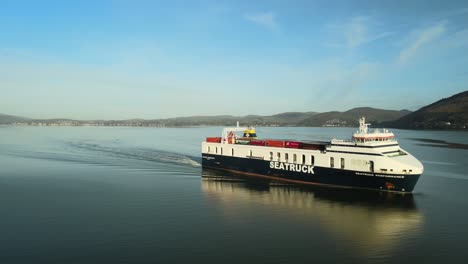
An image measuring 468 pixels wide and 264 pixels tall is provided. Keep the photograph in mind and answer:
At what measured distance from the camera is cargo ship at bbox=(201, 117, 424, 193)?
31.9m

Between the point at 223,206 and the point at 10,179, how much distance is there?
27405 mm

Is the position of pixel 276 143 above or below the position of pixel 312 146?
above

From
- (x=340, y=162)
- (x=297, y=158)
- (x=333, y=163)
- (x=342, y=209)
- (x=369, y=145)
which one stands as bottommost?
(x=342, y=209)

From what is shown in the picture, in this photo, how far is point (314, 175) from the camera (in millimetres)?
36594

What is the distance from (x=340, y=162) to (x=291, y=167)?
5.87m

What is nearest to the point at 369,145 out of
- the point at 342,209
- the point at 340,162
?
the point at 340,162

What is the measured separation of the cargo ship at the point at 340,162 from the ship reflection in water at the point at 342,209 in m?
1.26

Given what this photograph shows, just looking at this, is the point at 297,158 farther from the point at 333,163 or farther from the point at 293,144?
the point at 333,163

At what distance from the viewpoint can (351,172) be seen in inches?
1326

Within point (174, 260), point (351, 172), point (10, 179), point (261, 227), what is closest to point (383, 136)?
point (351, 172)

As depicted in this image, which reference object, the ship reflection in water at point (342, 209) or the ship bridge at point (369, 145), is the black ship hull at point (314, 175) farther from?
the ship bridge at point (369, 145)

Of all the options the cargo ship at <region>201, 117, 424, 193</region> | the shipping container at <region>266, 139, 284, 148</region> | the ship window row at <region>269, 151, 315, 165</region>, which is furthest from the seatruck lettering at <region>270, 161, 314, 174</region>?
the shipping container at <region>266, 139, 284, 148</region>

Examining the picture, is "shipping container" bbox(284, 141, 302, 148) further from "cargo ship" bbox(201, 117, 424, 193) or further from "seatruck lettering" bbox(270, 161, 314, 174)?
"seatruck lettering" bbox(270, 161, 314, 174)

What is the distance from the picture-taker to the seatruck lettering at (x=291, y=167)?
37.0 meters
